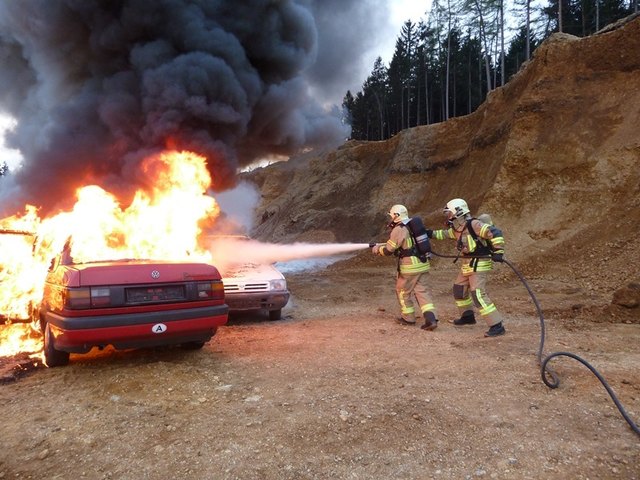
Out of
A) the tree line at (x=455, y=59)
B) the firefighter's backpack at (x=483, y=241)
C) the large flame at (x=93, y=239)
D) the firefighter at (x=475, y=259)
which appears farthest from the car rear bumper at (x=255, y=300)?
the tree line at (x=455, y=59)

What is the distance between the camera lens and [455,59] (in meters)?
36.2

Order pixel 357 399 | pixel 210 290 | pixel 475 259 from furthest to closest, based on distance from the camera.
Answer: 1. pixel 475 259
2. pixel 210 290
3. pixel 357 399

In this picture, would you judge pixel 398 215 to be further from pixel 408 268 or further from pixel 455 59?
pixel 455 59

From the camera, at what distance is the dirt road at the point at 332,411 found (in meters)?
2.43

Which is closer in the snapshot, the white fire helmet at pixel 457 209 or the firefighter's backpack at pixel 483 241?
the firefighter's backpack at pixel 483 241

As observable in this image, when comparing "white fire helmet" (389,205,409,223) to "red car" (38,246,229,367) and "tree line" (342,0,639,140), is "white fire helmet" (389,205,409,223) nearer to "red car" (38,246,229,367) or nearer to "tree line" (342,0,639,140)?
"red car" (38,246,229,367)

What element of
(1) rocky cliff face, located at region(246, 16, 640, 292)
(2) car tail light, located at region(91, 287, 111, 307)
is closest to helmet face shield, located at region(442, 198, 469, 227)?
(2) car tail light, located at region(91, 287, 111, 307)

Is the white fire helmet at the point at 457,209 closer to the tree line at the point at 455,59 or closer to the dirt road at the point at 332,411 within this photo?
the dirt road at the point at 332,411

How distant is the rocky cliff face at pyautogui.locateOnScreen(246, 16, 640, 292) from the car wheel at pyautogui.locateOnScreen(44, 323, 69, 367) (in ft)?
32.9

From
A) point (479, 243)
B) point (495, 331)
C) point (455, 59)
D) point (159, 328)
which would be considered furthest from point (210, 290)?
point (455, 59)

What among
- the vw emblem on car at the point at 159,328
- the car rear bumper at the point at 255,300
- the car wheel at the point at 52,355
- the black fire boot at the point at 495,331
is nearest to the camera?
the vw emblem on car at the point at 159,328

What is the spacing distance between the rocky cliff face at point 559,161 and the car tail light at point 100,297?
9.71 metres

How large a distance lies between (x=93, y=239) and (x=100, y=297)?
1.92 meters

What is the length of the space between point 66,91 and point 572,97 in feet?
53.6
